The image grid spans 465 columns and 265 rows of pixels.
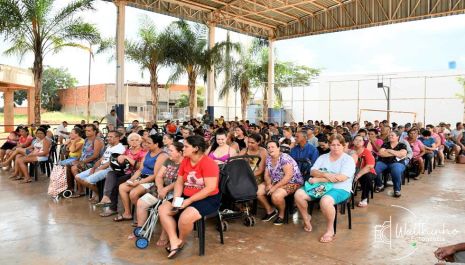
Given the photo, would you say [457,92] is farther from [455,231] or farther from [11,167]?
[11,167]

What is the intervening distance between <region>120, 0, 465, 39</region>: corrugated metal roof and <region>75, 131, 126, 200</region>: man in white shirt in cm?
1051

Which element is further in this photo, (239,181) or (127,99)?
(127,99)

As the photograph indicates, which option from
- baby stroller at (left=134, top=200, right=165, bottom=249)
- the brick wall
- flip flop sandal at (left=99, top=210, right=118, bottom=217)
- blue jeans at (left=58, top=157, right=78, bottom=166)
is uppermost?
the brick wall

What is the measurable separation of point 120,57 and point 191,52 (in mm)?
3297

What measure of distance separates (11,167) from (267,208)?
7.49 m

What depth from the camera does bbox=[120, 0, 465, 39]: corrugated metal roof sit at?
1653 cm

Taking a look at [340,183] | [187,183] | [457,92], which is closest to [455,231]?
[340,183]

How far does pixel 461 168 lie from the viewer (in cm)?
1009

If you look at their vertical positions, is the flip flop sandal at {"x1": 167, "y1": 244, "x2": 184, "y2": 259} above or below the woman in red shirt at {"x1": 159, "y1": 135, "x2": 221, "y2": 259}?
below

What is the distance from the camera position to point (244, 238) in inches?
174

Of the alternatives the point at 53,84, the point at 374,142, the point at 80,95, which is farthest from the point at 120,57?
the point at 53,84

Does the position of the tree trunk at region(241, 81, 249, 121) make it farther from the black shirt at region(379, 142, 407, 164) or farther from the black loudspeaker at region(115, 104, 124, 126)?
the black shirt at region(379, 142, 407, 164)

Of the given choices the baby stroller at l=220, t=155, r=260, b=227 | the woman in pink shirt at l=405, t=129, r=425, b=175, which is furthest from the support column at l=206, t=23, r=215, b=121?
the baby stroller at l=220, t=155, r=260, b=227

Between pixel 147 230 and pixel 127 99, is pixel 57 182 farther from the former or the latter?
pixel 127 99
